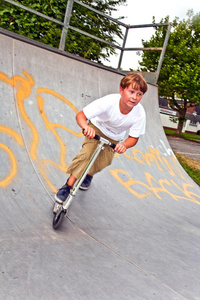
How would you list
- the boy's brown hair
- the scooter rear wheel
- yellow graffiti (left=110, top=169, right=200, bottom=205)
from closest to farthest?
the boy's brown hair
the scooter rear wheel
yellow graffiti (left=110, top=169, right=200, bottom=205)

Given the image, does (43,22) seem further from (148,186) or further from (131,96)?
(131,96)

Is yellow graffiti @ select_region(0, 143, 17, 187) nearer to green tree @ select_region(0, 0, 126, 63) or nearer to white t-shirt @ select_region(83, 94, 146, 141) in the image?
white t-shirt @ select_region(83, 94, 146, 141)

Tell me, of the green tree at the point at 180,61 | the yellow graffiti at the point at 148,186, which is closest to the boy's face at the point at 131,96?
the yellow graffiti at the point at 148,186

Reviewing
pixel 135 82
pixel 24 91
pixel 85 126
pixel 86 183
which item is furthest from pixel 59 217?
pixel 24 91

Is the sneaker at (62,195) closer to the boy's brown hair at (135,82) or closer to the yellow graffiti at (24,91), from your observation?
the yellow graffiti at (24,91)

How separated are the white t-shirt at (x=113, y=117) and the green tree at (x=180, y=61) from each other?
2314cm

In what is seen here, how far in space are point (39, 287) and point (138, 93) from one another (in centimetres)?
196

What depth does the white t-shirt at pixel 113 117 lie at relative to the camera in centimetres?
299

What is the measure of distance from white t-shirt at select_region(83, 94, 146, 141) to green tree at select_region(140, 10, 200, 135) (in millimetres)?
23135

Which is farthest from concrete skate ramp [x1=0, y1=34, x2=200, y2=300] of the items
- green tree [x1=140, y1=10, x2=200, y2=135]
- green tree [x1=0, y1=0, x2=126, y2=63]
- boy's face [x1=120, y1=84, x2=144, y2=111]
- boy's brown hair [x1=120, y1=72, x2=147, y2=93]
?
green tree [x1=140, y1=10, x2=200, y2=135]

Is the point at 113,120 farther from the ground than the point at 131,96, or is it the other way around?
the point at 131,96

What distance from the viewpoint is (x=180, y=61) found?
26.4 metres

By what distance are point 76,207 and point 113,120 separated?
1278 mm

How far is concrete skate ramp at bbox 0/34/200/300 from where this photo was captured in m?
2.33
